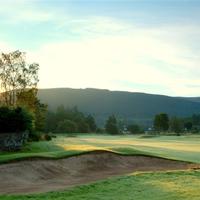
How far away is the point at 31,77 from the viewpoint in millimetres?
68000

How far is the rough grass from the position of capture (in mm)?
19469

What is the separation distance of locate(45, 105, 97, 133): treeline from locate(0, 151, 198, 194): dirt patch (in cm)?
9623

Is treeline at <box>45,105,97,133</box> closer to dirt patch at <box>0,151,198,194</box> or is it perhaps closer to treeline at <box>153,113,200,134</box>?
treeline at <box>153,113,200,134</box>

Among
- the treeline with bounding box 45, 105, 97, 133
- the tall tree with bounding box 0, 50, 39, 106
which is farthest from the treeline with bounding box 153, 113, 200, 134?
the tall tree with bounding box 0, 50, 39, 106

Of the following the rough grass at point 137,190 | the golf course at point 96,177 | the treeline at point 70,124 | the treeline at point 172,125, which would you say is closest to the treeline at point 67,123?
the treeline at point 70,124

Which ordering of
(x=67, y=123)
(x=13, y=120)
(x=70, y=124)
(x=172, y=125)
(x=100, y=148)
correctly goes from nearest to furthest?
(x=100, y=148) < (x=13, y=120) < (x=70, y=124) < (x=67, y=123) < (x=172, y=125)

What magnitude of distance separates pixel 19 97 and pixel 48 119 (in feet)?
238

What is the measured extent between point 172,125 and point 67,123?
3342 centimetres

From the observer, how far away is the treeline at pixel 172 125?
5477 inches

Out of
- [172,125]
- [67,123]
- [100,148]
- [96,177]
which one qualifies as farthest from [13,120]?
[172,125]

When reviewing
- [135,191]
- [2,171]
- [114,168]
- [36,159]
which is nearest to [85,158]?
[114,168]

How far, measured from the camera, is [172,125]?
148 meters

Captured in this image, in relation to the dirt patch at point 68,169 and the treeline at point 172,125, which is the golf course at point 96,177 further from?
the treeline at point 172,125

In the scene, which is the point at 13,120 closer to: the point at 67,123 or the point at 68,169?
the point at 68,169
